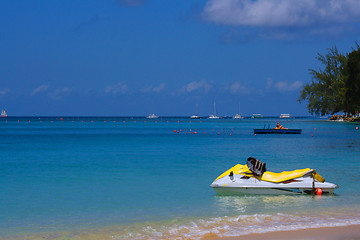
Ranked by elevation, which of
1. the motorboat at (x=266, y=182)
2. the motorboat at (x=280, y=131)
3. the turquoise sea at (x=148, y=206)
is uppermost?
the motorboat at (x=280, y=131)

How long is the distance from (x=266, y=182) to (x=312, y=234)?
229 inches

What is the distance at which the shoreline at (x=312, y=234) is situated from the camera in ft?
39.0

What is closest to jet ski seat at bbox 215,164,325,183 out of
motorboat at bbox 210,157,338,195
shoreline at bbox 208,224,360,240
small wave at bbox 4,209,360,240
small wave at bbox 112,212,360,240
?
motorboat at bbox 210,157,338,195

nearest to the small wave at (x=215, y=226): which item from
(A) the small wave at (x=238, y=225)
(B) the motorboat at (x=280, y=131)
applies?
(A) the small wave at (x=238, y=225)

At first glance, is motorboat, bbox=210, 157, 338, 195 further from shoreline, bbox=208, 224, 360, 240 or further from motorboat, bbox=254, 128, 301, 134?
motorboat, bbox=254, 128, 301, 134

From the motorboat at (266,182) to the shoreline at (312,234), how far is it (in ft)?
16.7

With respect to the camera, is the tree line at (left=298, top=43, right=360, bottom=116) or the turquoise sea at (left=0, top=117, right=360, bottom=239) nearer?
the turquoise sea at (left=0, top=117, right=360, bottom=239)

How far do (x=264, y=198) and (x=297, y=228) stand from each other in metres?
4.81

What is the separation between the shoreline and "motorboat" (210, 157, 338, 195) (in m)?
5.09

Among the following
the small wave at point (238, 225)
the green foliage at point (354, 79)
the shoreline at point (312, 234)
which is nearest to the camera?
the shoreline at point (312, 234)

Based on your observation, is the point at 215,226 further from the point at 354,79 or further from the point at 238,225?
the point at 354,79

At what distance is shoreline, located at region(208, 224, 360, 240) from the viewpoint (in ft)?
39.0

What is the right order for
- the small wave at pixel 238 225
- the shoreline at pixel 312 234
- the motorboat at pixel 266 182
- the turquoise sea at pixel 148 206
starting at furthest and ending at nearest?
the motorboat at pixel 266 182 → the turquoise sea at pixel 148 206 → the small wave at pixel 238 225 → the shoreline at pixel 312 234

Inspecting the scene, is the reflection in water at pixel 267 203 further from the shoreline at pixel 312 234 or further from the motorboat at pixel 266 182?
the shoreline at pixel 312 234
